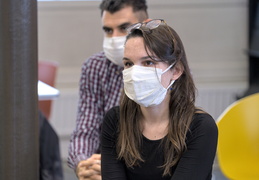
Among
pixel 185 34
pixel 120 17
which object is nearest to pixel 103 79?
pixel 120 17

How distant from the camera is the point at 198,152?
153 cm

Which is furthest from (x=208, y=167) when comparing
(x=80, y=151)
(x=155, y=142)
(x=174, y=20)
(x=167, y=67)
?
(x=174, y=20)

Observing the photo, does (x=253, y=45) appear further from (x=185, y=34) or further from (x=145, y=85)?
(x=145, y=85)

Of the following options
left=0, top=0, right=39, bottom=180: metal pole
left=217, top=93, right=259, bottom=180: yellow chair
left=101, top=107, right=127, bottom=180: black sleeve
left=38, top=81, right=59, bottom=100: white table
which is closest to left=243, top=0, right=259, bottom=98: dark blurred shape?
left=217, top=93, right=259, bottom=180: yellow chair

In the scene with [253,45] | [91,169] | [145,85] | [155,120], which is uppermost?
[145,85]

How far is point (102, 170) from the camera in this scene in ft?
5.41

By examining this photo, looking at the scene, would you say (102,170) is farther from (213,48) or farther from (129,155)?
(213,48)

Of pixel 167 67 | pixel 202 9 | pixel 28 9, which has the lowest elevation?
pixel 202 9

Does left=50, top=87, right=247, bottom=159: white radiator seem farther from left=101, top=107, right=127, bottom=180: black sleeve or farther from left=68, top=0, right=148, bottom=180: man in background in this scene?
left=101, top=107, right=127, bottom=180: black sleeve

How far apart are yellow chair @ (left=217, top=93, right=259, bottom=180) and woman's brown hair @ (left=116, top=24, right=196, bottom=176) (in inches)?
29.4

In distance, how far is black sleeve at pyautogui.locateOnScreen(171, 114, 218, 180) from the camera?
59.6 inches

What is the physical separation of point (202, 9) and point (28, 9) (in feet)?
9.47

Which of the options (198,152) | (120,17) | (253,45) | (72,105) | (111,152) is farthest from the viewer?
(253,45)

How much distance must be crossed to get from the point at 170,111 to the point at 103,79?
0.56 meters
